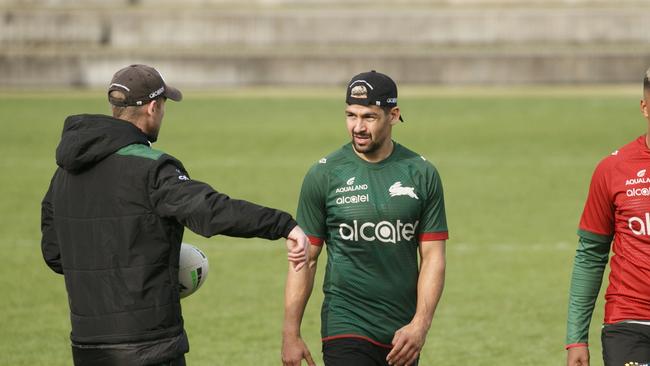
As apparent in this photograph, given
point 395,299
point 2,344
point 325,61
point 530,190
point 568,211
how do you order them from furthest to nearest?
point 325,61, point 530,190, point 568,211, point 2,344, point 395,299

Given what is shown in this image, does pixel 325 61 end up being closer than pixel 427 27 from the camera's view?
Yes

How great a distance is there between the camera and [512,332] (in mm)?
10961

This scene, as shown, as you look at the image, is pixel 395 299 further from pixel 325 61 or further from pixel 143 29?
pixel 143 29

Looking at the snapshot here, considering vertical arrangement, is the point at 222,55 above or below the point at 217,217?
below

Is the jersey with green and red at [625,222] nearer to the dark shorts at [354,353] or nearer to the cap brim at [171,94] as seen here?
the dark shorts at [354,353]

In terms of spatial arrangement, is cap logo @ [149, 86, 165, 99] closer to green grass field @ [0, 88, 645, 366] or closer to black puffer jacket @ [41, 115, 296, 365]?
black puffer jacket @ [41, 115, 296, 365]

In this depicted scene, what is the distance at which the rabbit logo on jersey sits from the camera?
6.37m

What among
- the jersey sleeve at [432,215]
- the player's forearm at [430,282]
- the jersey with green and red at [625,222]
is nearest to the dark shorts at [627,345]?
the jersey with green and red at [625,222]

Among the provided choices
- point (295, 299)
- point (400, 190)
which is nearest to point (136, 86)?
point (295, 299)

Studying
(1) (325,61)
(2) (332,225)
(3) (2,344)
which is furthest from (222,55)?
(2) (332,225)

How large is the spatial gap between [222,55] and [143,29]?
520 cm

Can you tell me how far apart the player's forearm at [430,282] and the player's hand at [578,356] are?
2.41ft

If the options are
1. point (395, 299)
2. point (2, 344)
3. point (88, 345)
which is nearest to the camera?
point (88, 345)

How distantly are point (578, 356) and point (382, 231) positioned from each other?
3.87ft
